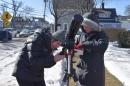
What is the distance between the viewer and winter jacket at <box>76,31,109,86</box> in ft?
16.3

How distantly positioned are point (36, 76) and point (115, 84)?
5.45 meters

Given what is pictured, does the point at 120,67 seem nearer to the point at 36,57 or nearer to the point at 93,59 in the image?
the point at 93,59

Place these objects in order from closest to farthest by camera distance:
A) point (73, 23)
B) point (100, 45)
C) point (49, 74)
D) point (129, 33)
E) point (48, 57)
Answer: point (73, 23)
point (48, 57)
point (100, 45)
point (49, 74)
point (129, 33)

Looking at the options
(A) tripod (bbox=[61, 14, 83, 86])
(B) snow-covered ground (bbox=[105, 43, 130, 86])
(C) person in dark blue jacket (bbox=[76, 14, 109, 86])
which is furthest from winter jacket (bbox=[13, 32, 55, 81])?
(B) snow-covered ground (bbox=[105, 43, 130, 86])

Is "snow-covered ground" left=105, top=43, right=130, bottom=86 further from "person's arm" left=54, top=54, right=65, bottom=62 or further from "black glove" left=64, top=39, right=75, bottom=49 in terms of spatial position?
"black glove" left=64, top=39, right=75, bottom=49

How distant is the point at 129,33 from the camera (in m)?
31.0

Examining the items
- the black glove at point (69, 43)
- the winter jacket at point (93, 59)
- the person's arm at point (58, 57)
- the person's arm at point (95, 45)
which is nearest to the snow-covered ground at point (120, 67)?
the winter jacket at point (93, 59)

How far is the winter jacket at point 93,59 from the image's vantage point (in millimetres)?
4977

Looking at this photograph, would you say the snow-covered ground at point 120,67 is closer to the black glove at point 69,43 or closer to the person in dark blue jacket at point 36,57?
the person in dark blue jacket at point 36,57

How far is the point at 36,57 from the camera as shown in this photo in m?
4.61

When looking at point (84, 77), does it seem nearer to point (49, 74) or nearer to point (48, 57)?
point (48, 57)

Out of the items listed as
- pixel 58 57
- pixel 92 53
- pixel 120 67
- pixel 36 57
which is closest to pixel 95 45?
pixel 92 53

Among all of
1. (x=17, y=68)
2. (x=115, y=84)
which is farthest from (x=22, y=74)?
(x=115, y=84)

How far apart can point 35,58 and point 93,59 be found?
84cm
